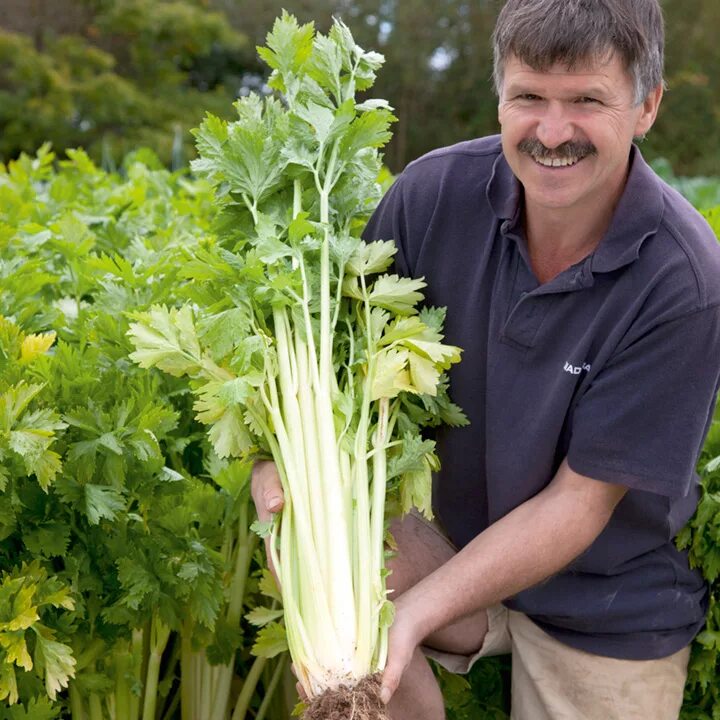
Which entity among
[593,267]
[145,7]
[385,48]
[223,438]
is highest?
[593,267]

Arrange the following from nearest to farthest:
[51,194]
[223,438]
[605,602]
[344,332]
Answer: [223,438]
[344,332]
[605,602]
[51,194]

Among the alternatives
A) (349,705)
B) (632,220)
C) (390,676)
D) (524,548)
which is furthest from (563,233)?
(349,705)

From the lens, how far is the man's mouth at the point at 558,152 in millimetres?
2744

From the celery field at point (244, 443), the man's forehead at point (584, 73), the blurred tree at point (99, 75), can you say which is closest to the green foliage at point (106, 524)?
the celery field at point (244, 443)

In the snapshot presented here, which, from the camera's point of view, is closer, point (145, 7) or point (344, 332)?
point (344, 332)

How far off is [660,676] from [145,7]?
18782mm

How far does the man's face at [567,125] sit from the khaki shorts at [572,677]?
1120 mm

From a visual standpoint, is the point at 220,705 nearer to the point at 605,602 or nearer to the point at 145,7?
the point at 605,602

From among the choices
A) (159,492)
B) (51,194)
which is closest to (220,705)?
(159,492)

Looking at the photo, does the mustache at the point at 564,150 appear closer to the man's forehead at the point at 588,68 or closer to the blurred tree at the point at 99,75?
the man's forehead at the point at 588,68

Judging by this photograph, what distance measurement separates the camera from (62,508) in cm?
281

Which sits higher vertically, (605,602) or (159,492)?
(159,492)

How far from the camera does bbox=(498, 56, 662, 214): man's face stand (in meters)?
2.68

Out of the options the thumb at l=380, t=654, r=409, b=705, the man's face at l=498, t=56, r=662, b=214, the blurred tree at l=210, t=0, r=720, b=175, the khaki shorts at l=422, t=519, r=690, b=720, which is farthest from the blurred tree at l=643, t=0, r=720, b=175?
the thumb at l=380, t=654, r=409, b=705
